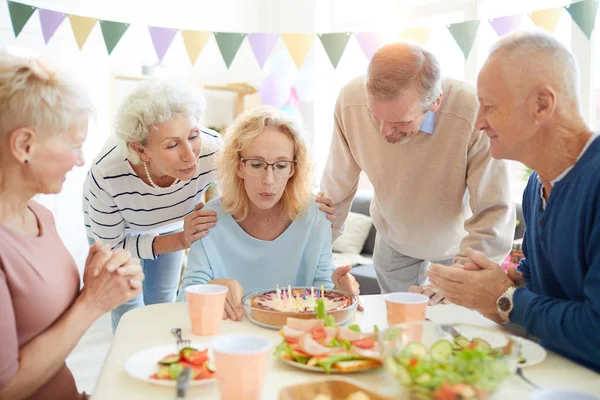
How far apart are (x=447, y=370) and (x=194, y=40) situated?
346cm

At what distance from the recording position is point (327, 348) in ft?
3.84

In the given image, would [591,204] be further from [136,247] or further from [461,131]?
[136,247]

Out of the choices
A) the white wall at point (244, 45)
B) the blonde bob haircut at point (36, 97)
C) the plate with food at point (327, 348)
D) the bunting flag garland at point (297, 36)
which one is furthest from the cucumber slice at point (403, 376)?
the white wall at point (244, 45)

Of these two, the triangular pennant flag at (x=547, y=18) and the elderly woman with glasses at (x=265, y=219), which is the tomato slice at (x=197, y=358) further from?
the triangular pennant flag at (x=547, y=18)

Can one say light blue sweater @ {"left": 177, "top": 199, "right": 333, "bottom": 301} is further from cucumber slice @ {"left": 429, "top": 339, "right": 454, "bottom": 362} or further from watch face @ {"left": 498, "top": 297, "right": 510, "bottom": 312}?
cucumber slice @ {"left": 429, "top": 339, "right": 454, "bottom": 362}

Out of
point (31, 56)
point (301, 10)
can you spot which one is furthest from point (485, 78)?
point (301, 10)

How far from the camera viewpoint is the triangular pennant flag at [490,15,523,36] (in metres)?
3.24

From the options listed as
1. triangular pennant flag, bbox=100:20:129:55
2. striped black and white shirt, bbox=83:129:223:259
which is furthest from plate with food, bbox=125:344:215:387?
triangular pennant flag, bbox=100:20:129:55

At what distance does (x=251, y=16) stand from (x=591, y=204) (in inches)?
218

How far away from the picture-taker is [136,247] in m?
2.53

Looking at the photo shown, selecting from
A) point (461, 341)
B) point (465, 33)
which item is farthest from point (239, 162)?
point (465, 33)

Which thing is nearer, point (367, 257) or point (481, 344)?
point (481, 344)

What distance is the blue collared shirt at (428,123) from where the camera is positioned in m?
2.22

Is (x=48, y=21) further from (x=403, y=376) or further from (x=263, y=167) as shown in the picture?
(x=403, y=376)
